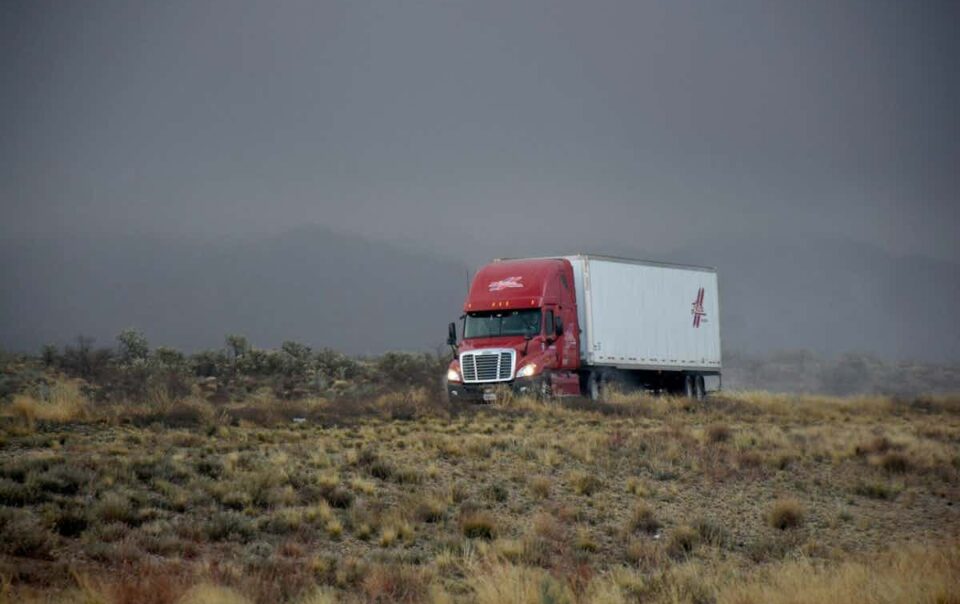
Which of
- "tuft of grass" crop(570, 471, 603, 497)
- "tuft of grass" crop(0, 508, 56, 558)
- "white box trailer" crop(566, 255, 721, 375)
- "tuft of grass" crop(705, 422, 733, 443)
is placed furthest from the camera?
"white box trailer" crop(566, 255, 721, 375)

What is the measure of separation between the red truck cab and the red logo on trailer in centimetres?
996

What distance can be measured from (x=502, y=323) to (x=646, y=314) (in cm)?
772

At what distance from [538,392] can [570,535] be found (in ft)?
56.8

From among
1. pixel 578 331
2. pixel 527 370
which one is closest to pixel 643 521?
pixel 527 370

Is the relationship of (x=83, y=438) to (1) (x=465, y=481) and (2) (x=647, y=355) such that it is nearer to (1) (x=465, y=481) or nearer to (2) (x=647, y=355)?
(1) (x=465, y=481)

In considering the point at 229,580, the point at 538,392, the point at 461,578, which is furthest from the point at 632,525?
the point at 538,392

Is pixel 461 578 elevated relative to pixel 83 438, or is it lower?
lower

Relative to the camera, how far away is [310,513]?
15.7 metres

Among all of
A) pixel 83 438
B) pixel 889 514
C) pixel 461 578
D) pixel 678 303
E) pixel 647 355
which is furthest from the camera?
pixel 678 303

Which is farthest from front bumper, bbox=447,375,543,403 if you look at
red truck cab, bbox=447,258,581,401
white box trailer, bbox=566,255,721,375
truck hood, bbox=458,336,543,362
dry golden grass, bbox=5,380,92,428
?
dry golden grass, bbox=5,380,92,428

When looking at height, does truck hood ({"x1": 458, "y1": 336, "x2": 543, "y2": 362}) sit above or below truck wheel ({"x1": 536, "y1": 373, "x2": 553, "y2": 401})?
above

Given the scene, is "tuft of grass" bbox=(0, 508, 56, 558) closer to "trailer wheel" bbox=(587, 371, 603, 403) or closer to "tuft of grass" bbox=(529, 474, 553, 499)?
"tuft of grass" bbox=(529, 474, 553, 499)

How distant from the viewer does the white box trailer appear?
3675 centimetres

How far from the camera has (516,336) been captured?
33.7m
